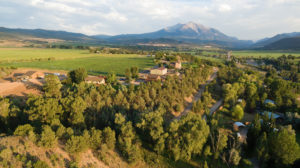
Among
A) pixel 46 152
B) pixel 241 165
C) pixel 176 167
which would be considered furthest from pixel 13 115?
pixel 241 165

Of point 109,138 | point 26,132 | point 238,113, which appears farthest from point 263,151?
point 26,132

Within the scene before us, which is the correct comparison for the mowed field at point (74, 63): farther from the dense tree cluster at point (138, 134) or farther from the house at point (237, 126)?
the house at point (237, 126)

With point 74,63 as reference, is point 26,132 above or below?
below

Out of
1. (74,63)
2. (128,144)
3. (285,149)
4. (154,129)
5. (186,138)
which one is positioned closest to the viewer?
(128,144)

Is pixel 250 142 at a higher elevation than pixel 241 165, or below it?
higher

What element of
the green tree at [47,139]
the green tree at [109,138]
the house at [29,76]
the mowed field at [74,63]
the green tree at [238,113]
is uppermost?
the mowed field at [74,63]

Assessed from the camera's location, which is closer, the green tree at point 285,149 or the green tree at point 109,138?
the green tree at point 109,138

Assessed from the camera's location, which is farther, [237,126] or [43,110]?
[237,126]

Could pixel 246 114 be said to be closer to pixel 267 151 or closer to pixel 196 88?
pixel 196 88

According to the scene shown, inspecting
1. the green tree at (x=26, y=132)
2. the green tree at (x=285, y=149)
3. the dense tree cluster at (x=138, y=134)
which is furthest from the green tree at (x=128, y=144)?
the green tree at (x=285, y=149)

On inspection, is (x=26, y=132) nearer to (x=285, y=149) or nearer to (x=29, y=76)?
(x=285, y=149)

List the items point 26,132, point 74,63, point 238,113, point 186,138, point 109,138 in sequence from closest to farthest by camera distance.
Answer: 1. point 26,132
2. point 109,138
3. point 186,138
4. point 238,113
5. point 74,63
